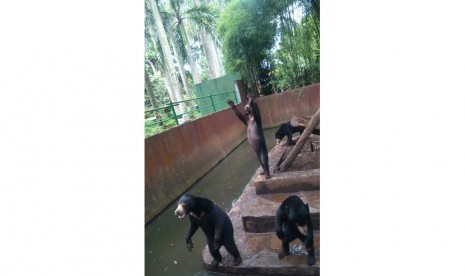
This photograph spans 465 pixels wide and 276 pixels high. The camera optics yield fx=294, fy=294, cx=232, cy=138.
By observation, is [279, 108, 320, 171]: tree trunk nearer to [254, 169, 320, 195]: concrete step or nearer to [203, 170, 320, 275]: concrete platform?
Answer: [254, 169, 320, 195]: concrete step

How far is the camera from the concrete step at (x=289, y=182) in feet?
7.47

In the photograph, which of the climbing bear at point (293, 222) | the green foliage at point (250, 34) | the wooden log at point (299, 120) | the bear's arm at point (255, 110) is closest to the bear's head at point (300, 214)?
the climbing bear at point (293, 222)

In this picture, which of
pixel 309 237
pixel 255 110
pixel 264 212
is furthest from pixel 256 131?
pixel 309 237

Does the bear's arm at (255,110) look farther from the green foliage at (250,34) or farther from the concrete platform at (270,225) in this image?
the concrete platform at (270,225)

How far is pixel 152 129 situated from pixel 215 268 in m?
2.66

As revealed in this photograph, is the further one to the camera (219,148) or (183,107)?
(183,107)

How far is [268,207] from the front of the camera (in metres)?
2.27

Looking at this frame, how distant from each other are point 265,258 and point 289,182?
66 centimetres

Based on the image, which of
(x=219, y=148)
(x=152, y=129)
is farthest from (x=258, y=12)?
(x=219, y=148)

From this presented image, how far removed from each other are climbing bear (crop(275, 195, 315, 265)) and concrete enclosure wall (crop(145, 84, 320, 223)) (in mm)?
852

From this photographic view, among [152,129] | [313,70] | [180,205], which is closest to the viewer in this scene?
[180,205]

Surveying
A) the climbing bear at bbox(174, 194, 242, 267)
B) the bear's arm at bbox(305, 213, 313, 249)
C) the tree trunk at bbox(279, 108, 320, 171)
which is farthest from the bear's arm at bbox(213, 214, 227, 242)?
the tree trunk at bbox(279, 108, 320, 171)

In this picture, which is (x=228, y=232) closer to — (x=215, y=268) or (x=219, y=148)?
(x=215, y=268)

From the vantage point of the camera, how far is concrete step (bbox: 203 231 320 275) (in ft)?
5.91
